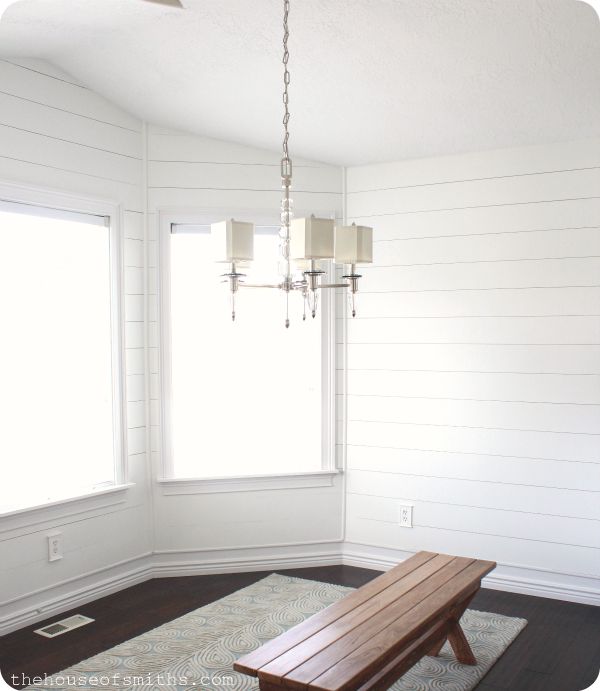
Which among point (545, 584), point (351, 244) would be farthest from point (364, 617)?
point (545, 584)

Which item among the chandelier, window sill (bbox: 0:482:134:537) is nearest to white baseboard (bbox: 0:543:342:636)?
window sill (bbox: 0:482:134:537)

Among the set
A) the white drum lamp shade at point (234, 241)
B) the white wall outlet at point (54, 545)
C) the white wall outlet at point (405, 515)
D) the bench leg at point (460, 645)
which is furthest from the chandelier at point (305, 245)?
the white wall outlet at point (405, 515)

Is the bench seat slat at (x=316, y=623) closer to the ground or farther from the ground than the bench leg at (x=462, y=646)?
farther from the ground

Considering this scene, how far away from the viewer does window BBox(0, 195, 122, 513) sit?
3578 millimetres

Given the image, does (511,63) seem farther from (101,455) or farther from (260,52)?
(101,455)

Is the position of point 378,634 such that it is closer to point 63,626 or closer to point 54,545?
point 63,626

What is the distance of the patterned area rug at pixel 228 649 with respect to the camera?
118 inches

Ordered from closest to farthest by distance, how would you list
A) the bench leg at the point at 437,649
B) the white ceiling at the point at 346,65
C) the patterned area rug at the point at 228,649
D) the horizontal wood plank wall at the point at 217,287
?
the white ceiling at the point at 346,65 → the patterned area rug at the point at 228,649 → the bench leg at the point at 437,649 → the horizontal wood plank wall at the point at 217,287

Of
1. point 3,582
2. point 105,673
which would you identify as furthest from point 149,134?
point 105,673

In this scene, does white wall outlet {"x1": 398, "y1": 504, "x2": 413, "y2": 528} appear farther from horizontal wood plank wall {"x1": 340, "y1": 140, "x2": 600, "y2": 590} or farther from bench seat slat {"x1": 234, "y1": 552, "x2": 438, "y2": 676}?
bench seat slat {"x1": 234, "y1": 552, "x2": 438, "y2": 676}

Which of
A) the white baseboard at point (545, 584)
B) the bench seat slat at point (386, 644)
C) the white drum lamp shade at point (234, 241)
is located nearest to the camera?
the bench seat slat at point (386, 644)

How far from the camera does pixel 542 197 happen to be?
401cm

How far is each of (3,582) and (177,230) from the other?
7.02ft

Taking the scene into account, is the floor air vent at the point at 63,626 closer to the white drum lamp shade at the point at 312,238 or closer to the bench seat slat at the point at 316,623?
the bench seat slat at the point at 316,623
